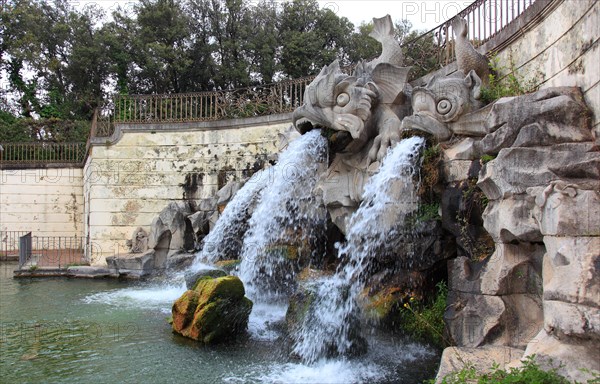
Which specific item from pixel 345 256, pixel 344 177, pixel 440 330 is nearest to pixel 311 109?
pixel 344 177

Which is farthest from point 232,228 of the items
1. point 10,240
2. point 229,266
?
point 10,240

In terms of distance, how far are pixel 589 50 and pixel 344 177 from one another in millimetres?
3540

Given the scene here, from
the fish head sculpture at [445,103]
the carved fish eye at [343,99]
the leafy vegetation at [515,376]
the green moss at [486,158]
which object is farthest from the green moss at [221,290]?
the green moss at [486,158]

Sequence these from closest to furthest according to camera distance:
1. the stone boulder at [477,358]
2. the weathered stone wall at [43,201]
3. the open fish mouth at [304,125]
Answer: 1. the stone boulder at [477,358]
2. the open fish mouth at [304,125]
3. the weathered stone wall at [43,201]

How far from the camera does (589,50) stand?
4.22m

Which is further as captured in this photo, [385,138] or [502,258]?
[385,138]

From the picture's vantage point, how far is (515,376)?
122 inches

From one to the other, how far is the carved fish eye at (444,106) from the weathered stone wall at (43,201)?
1534cm

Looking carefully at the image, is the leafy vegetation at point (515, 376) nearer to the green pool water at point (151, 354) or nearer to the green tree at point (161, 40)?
the green pool water at point (151, 354)

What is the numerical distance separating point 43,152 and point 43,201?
6.53 feet

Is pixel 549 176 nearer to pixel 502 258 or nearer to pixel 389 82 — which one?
pixel 502 258

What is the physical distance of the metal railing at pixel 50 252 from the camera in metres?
12.3

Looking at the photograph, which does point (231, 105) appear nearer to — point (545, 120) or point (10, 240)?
point (10, 240)

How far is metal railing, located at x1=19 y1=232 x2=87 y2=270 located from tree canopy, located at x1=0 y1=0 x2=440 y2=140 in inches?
275
